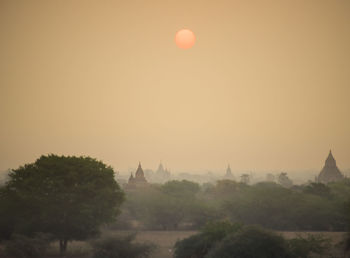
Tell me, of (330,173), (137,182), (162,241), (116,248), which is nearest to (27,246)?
(116,248)

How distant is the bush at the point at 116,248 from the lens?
107 feet

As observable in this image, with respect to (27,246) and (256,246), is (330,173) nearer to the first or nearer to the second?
(256,246)

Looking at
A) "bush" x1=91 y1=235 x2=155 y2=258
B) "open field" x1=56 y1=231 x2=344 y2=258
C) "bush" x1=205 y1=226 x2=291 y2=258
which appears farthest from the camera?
"open field" x1=56 y1=231 x2=344 y2=258

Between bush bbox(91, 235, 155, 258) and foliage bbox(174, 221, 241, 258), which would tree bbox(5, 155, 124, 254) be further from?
foliage bbox(174, 221, 241, 258)

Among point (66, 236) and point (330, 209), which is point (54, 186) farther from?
point (330, 209)

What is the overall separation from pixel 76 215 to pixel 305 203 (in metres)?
28.6

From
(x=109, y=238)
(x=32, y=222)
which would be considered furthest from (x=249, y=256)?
(x=32, y=222)

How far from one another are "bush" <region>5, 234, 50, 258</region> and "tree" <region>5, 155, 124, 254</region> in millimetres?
1912

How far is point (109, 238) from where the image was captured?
109 ft

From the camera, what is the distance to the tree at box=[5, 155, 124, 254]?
123 ft

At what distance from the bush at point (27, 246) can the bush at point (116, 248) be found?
173 inches

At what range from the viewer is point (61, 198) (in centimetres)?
3778

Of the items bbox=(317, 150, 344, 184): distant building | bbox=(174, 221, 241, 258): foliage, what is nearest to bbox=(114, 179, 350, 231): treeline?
bbox=(174, 221, 241, 258): foliage

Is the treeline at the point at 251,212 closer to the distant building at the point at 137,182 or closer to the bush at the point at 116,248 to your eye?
the bush at the point at 116,248
